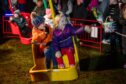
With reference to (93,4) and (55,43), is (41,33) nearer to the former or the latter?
(55,43)

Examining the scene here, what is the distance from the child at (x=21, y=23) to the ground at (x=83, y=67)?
1.60 ft

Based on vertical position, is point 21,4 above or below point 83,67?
above

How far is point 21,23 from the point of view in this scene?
10398 millimetres

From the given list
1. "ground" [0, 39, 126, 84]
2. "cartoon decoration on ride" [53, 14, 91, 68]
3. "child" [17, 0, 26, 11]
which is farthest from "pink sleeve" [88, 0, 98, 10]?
"cartoon decoration on ride" [53, 14, 91, 68]

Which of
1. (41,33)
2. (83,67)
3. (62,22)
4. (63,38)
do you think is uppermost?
(62,22)

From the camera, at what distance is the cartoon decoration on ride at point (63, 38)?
733cm

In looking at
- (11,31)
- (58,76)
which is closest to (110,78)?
(58,76)

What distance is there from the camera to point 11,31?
11711 mm

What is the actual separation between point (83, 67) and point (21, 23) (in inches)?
119

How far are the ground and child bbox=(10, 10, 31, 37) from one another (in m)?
0.49

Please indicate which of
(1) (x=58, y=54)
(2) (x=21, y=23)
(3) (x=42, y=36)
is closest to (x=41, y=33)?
(3) (x=42, y=36)

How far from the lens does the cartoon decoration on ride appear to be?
7.33 m

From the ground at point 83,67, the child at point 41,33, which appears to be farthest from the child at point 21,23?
the child at point 41,33

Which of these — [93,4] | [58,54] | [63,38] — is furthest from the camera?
[93,4]
